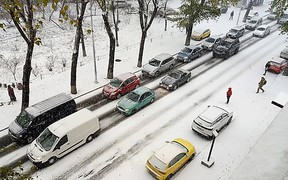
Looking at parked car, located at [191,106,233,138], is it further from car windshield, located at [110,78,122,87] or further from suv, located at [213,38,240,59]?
suv, located at [213,38,240,59]

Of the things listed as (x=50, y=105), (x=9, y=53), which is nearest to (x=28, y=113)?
(x=50, y=105)

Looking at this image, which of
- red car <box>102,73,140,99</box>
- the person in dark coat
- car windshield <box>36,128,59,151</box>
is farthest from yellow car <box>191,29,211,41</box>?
car windshield <box>36,128,59,151</box>

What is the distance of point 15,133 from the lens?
1573 centimetres

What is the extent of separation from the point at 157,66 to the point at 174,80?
299cm

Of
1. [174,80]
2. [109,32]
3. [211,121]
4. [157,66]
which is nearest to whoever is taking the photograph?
[211,121]

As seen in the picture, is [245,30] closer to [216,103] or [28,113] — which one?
[216,103]

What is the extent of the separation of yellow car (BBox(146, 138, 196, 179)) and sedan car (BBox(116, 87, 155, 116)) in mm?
5120

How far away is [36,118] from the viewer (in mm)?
16297

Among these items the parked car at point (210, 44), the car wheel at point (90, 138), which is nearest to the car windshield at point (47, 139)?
the car wheel at point (90, 138)

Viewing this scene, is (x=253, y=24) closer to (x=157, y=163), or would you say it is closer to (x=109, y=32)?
(x=109, y=32)

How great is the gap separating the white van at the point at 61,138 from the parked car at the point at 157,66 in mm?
9865

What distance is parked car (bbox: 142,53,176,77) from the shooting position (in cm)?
2491

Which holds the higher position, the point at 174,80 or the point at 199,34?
the point at 199,34

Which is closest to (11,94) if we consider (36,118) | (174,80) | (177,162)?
(36,118)
